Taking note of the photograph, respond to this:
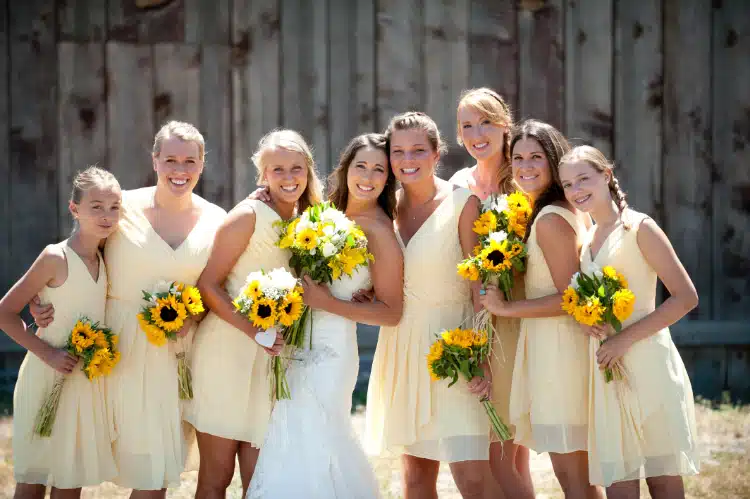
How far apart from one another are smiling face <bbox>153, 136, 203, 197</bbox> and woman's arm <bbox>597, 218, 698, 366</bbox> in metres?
2.01

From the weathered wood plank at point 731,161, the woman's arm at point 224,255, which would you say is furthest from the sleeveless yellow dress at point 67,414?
the weathered wood plank at point 731,161

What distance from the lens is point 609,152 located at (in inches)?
308

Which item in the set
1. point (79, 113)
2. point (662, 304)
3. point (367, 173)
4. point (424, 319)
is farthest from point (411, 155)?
point (79, 113)

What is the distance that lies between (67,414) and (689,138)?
17.4ft

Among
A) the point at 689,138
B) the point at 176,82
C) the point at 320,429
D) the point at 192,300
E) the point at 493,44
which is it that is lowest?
the point at 320,429

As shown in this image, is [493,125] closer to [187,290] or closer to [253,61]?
[187,290]

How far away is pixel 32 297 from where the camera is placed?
4.55 meters

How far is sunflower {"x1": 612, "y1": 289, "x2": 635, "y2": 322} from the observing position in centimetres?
424

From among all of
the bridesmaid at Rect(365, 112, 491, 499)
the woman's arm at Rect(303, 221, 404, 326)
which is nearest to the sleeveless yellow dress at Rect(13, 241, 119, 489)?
the woman's arm at Rect(303, 221, 404, 326)

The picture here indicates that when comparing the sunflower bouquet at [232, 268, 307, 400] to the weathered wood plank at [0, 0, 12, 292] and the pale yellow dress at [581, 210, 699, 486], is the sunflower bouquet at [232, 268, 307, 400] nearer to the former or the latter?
the pale yellow dress at [581, 210, 699, 486]

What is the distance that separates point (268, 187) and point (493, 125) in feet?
3.75

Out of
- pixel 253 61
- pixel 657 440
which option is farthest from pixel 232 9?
pixel 657 440

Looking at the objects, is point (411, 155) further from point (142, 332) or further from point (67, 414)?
point (67, 414)

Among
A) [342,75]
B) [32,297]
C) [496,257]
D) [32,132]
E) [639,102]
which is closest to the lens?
[496,257]
